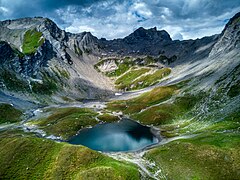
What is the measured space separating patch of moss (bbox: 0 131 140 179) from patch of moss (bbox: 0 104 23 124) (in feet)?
307

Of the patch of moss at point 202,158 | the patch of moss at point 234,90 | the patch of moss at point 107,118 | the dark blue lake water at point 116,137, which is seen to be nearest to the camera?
the patch of moss at point 202,158

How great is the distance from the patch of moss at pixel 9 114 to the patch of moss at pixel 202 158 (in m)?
104

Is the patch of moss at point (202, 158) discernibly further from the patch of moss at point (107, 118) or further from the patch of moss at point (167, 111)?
the patch of moss at point (107, 118)

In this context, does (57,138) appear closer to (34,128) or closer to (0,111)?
(34,128)

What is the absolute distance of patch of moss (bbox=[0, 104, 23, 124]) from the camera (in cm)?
15438

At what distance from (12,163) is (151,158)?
38.4 metres

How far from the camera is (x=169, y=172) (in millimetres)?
66938

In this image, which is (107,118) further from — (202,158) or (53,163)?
(53,163)

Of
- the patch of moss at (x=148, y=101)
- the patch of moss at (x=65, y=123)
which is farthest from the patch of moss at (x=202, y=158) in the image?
the patch of moss at (x=148, y=101)

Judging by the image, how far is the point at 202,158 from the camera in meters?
69.2

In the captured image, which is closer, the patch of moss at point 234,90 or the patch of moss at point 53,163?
the patch of moss at point 53,163

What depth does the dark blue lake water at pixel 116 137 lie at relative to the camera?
107419 mm

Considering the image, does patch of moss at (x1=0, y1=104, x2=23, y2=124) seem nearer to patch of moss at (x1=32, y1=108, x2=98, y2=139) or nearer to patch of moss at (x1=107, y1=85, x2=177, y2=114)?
patch of moss at (x1=32, y1=108, x2=98, y2=139)

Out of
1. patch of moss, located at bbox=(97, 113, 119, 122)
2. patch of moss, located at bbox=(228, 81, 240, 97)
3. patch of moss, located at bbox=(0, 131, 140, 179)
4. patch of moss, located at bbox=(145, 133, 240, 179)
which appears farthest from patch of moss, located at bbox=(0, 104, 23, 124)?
patch of moss, located at bbox=(228, 81, 240, 97)
